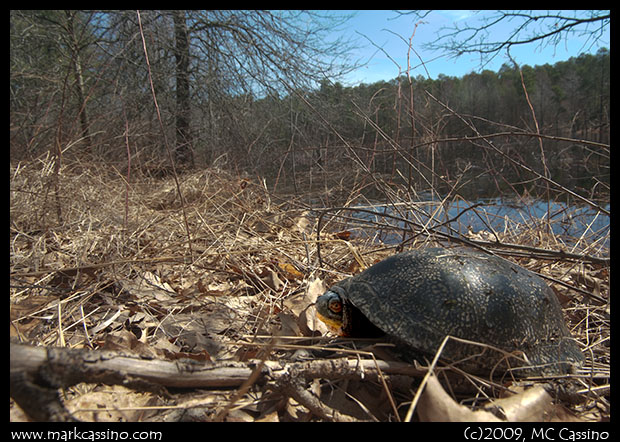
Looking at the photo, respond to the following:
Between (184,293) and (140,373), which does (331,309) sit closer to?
(140,373)

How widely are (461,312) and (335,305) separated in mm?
595

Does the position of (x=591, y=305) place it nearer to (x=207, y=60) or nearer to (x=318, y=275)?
(x=318, y=275)

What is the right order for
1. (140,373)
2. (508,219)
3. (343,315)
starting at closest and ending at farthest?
(140,373) < (343,315) < (508,219)

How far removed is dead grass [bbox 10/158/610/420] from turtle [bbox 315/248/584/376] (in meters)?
0.16

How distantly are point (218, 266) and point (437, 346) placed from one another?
68.9 inches

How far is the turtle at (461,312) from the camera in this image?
60.9 inches

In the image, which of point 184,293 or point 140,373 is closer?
point 140,373

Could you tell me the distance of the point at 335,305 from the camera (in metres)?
1.77

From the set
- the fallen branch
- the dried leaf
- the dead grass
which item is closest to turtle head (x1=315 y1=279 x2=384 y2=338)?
the dead grass

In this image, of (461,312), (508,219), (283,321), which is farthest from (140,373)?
(508,219)

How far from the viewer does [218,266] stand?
2.70 metres

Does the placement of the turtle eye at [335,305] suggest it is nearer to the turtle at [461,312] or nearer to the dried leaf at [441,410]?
the turtle at [461,312]

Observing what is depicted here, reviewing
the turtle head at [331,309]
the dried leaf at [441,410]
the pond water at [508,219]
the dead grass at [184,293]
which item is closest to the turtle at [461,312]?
the turtle head at [331,309]

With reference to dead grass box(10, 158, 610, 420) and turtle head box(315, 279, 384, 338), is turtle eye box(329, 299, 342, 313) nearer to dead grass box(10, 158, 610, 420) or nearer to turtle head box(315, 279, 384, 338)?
turtle head box(315, 279, 384, 338)
